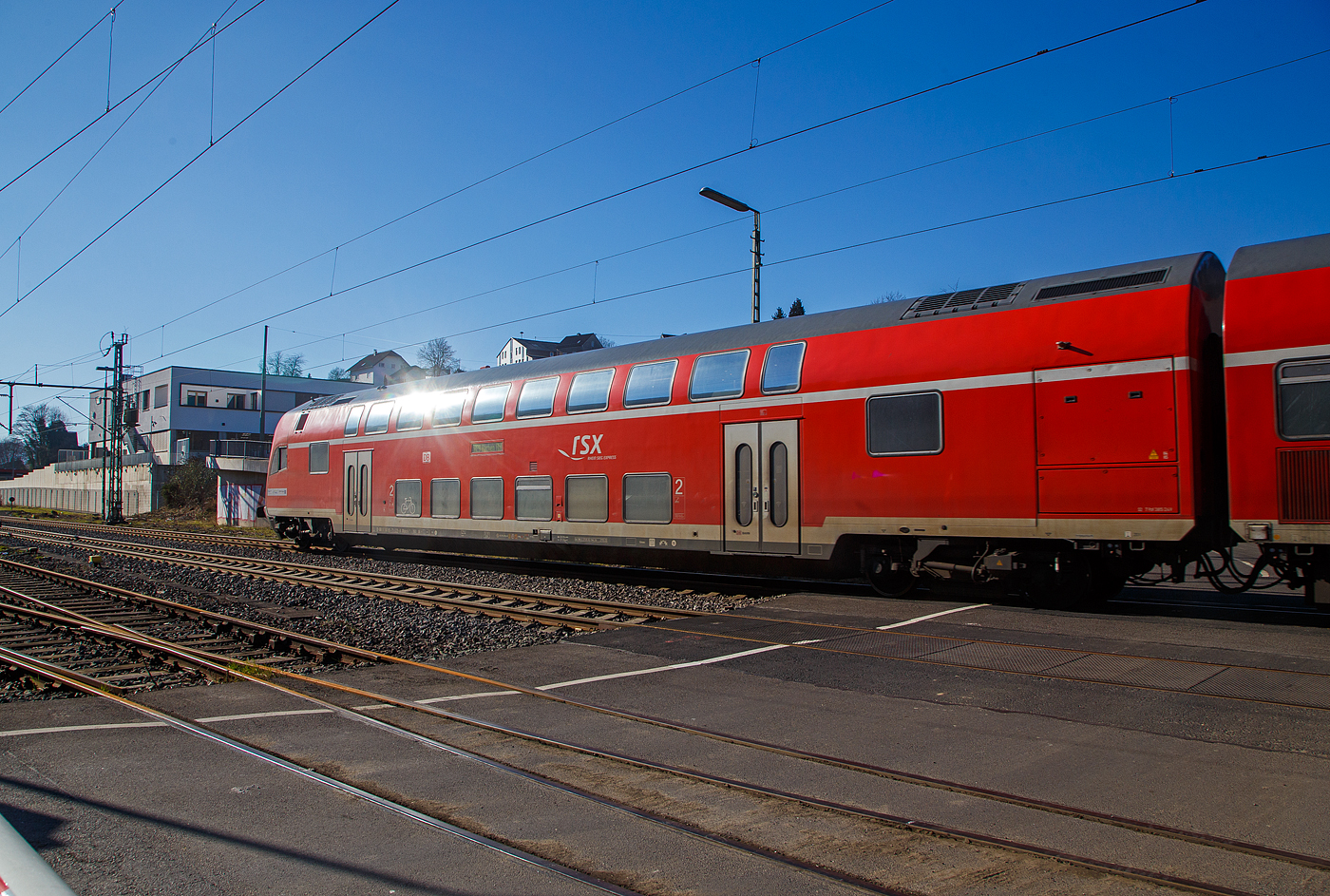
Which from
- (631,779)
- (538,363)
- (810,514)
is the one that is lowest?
(631,779)

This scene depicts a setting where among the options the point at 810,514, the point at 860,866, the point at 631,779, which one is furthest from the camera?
the point at 810,514

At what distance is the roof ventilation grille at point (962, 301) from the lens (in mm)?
10734

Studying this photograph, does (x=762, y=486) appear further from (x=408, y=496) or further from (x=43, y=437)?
(x=43, y=437)

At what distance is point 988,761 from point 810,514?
6740 millimetres

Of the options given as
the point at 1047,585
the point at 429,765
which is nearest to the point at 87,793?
the point at 429,765

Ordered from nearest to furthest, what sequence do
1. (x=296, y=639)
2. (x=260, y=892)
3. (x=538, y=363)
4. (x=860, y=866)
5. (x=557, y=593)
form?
(x=260, y=892), (x=860, y=866), (x=296, y=639), (x=557, y=593), (x=538, y=363)

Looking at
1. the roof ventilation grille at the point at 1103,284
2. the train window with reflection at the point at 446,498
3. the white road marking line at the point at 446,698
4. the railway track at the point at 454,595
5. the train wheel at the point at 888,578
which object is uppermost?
the roof ventilation grille at the point at 1103,284

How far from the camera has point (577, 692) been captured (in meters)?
7.24

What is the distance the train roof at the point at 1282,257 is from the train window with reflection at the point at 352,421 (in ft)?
57.8

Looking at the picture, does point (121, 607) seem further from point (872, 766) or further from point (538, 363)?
point (872, 766)

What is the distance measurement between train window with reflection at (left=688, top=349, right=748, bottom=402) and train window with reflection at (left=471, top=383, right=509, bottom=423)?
4.72 metres

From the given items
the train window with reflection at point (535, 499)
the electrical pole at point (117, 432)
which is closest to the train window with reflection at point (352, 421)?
the train window with reflection at point (535, 499)

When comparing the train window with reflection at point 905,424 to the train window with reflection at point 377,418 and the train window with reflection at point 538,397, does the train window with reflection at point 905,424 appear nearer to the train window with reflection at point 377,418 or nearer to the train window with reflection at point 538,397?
the train window with reflection at point 538,397

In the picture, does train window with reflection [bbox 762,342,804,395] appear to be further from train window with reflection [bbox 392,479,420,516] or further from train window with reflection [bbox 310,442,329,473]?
train window with reflection [bbox 310,442,329,473]
